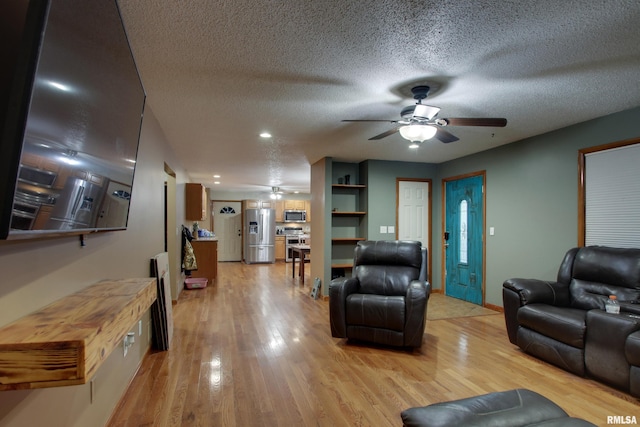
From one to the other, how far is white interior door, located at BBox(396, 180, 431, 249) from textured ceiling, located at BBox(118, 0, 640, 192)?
2.08m

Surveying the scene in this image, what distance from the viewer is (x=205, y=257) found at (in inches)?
246

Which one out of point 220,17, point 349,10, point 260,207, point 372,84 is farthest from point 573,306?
point 260,207

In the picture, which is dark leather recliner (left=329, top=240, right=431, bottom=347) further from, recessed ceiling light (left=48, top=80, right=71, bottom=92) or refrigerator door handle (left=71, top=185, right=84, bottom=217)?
recessed ceiling light (left=48, top=80, right=71, bottom=92)

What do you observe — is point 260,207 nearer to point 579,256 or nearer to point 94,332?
point 579,256

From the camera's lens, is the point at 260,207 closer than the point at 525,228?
No

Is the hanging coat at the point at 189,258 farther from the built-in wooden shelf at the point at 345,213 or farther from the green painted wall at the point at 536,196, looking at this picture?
the green painted wall at the point at 536,196

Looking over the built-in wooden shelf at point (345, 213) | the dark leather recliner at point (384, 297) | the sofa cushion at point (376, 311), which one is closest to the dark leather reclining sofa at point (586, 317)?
the dark leather recliner at point (384, 297)

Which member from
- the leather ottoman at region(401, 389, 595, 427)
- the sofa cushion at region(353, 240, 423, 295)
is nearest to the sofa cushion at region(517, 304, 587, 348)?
the sofa cushion at region(353, 240, 423, 295)

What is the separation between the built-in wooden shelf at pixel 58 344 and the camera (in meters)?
0.82

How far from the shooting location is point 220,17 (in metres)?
1.70

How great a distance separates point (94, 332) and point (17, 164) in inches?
19.0

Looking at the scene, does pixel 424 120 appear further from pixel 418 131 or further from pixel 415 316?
pixel 415 316

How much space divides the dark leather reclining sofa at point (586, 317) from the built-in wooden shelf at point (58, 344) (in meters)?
3.07

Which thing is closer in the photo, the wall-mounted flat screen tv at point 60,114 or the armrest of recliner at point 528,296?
the wall-mounted flat screen tv at point 60,114
